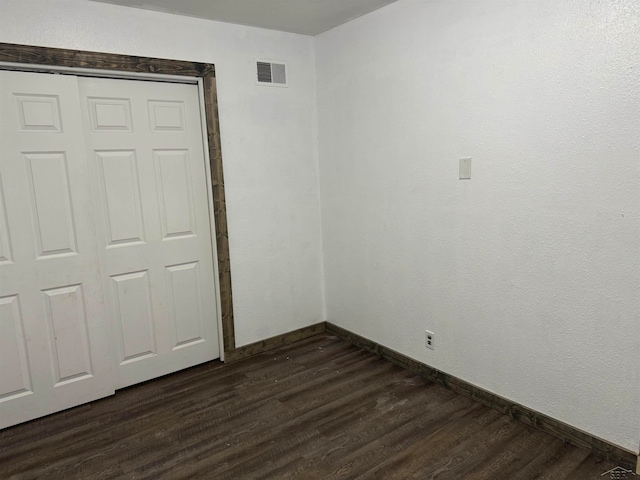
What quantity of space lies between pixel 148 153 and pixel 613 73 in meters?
2.62

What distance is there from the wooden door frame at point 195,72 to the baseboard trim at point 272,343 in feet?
0.22

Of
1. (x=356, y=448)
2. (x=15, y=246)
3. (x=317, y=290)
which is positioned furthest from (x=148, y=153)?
(x=356, y=448)

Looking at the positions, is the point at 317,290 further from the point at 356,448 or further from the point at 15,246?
the point at 15,246

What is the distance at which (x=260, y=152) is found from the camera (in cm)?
338

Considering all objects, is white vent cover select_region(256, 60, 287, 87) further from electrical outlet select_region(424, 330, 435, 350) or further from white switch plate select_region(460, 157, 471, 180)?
electrical outlet select_region(424, 330, 435, 350)

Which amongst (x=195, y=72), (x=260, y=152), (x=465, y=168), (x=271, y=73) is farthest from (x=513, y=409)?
(x=195, y=72)

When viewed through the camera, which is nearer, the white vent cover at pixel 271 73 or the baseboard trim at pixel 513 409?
the baseboard trim at pixel 513 409

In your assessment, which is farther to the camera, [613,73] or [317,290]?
[317,290]

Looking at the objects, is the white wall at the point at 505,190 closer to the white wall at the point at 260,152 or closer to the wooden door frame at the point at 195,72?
the white wall at the point at 260,152

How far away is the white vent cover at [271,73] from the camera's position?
3.31m

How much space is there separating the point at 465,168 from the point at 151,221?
6.71 feet

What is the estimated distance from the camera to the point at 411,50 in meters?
2.80

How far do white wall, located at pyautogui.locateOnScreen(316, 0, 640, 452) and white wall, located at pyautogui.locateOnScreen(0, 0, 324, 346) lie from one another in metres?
0.36

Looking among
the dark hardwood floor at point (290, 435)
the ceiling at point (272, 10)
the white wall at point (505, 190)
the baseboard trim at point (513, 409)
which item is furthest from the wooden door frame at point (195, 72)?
the baseboard trim at point (513, 409)
